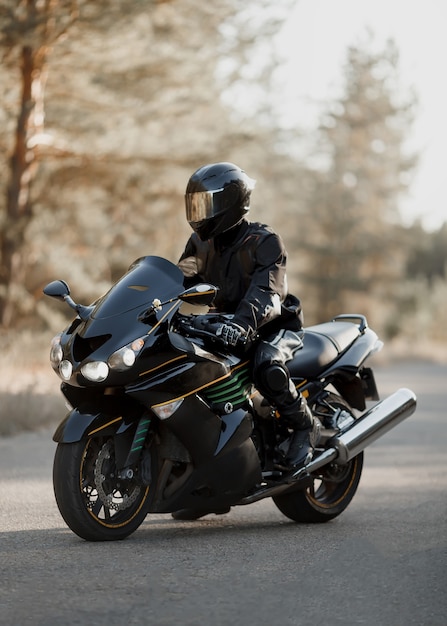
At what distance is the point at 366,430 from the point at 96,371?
2286mm

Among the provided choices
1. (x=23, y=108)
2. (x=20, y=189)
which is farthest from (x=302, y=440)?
(x=20, y=189)

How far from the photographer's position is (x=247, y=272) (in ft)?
23.4

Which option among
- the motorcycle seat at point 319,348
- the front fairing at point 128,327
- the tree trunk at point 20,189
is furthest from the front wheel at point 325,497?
the tree trunk at point 20,189

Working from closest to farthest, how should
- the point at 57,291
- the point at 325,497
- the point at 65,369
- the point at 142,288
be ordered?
the point at 65,369, the point at 142,288, the point at 57,291, the point at 325,497

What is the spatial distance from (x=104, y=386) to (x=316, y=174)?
47.2 m

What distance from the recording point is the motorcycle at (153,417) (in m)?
6.29

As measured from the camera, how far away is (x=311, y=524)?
25.4 ft

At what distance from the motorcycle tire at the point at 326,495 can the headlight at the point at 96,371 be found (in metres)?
1.81

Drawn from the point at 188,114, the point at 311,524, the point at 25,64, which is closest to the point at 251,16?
the point at 188,114

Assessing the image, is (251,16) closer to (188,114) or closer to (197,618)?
(188,114)

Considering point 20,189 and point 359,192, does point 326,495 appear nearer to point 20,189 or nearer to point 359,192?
point 20,189

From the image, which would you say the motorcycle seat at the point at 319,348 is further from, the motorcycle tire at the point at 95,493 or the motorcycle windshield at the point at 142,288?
the motorcycle tire at the point at 95,493

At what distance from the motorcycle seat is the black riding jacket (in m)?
0.29

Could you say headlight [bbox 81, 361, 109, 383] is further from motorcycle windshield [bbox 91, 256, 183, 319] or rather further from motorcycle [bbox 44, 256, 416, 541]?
motorcycle windshield [bbox 91, 256, 183, 319]
